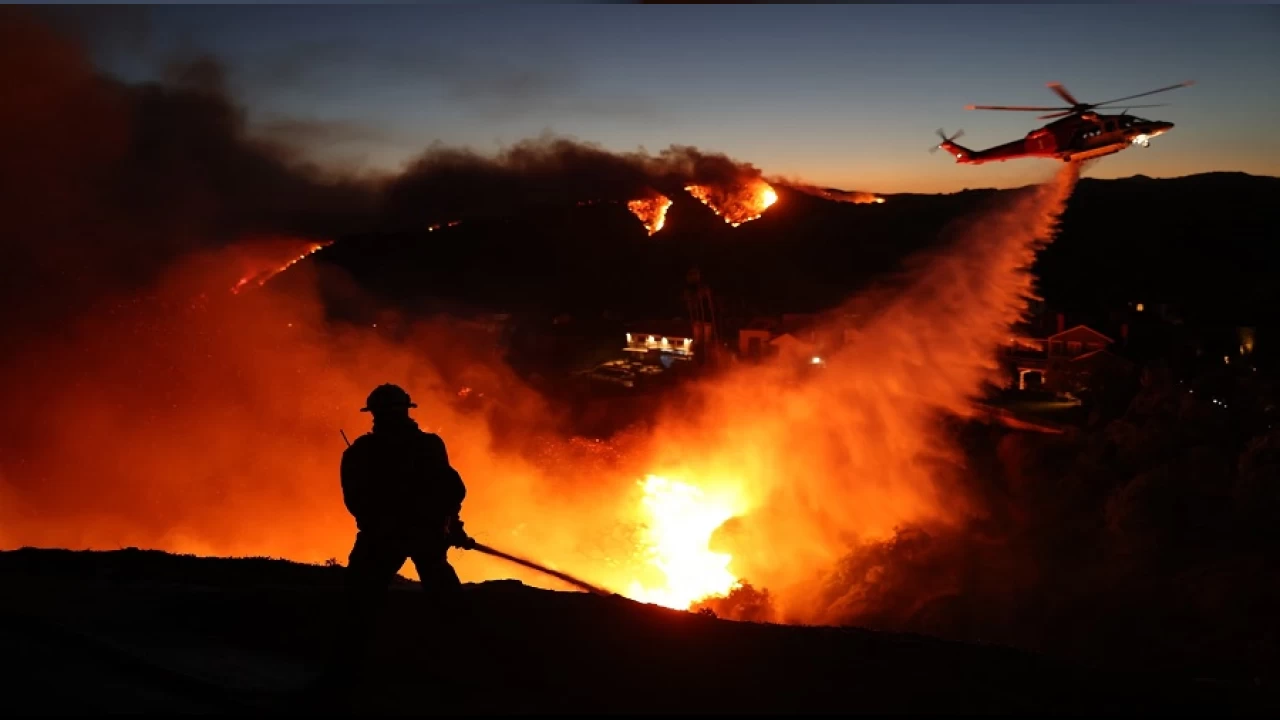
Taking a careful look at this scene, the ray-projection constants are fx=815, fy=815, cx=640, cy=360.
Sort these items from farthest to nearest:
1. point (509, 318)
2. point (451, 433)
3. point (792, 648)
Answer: point (509, 318) < point (451, 433) < point (792, 648)

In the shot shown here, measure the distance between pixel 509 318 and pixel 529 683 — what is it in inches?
2003

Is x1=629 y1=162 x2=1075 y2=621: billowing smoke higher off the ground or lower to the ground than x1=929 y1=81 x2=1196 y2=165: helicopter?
lower

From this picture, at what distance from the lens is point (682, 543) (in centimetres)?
2442

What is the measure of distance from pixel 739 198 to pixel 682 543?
10.3 meters

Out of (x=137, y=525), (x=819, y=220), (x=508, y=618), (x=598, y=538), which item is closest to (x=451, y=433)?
(x=598, y=538)

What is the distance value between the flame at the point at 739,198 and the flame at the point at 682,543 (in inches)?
364

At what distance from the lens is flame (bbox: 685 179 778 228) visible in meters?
22.5

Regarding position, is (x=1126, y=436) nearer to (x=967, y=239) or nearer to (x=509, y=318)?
(x=967, y=239)

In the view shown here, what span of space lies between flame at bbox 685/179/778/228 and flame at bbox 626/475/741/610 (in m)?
9.24

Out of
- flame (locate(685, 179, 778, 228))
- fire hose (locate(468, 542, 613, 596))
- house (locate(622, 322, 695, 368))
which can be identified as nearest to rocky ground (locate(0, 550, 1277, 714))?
fire hose (locate(468, 542, 613, 596))

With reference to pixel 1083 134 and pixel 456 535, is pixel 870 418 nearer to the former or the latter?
pixel 1083 134

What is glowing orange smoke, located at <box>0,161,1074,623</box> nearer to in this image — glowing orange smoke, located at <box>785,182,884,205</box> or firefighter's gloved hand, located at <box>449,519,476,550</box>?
glowing orange smoke, located at <box>785,182,884,205</box>

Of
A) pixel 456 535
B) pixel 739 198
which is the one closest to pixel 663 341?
pixel 739 198

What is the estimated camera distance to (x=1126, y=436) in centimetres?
2517
